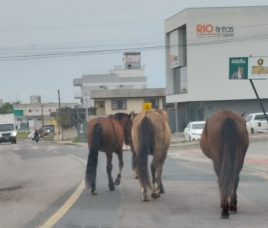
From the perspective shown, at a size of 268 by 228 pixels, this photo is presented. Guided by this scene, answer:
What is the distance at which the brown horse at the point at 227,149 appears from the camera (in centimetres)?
994

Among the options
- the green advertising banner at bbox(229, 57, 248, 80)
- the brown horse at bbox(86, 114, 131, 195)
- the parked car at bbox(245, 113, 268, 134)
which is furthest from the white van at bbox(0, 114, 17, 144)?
the brown horse at bbox(86, 114, 131, 195)

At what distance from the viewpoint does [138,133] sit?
12.2 m

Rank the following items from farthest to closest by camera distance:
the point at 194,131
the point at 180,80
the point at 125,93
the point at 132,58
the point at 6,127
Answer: the point at 132,58 < the point at 125,93 < the point at 180,80 < the point at 6,127 < the point at 194,131

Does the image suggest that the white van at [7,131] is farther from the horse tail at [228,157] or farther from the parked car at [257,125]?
the horse tail at [228,157]

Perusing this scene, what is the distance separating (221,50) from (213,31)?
2279 mm

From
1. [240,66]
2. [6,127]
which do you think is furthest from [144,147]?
[6,127]

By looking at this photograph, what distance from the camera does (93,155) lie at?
1284 centimetres

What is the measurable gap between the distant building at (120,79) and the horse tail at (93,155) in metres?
95.8

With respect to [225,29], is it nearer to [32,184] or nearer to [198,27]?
[198,27]

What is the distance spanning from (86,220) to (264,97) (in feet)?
185

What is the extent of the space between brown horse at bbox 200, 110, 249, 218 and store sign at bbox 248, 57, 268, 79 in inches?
419

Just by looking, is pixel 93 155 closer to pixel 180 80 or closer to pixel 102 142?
pixel 102 142

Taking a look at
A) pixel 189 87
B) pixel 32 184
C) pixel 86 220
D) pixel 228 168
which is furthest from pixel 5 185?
pixel 189 87

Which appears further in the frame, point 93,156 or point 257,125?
point 257,125
